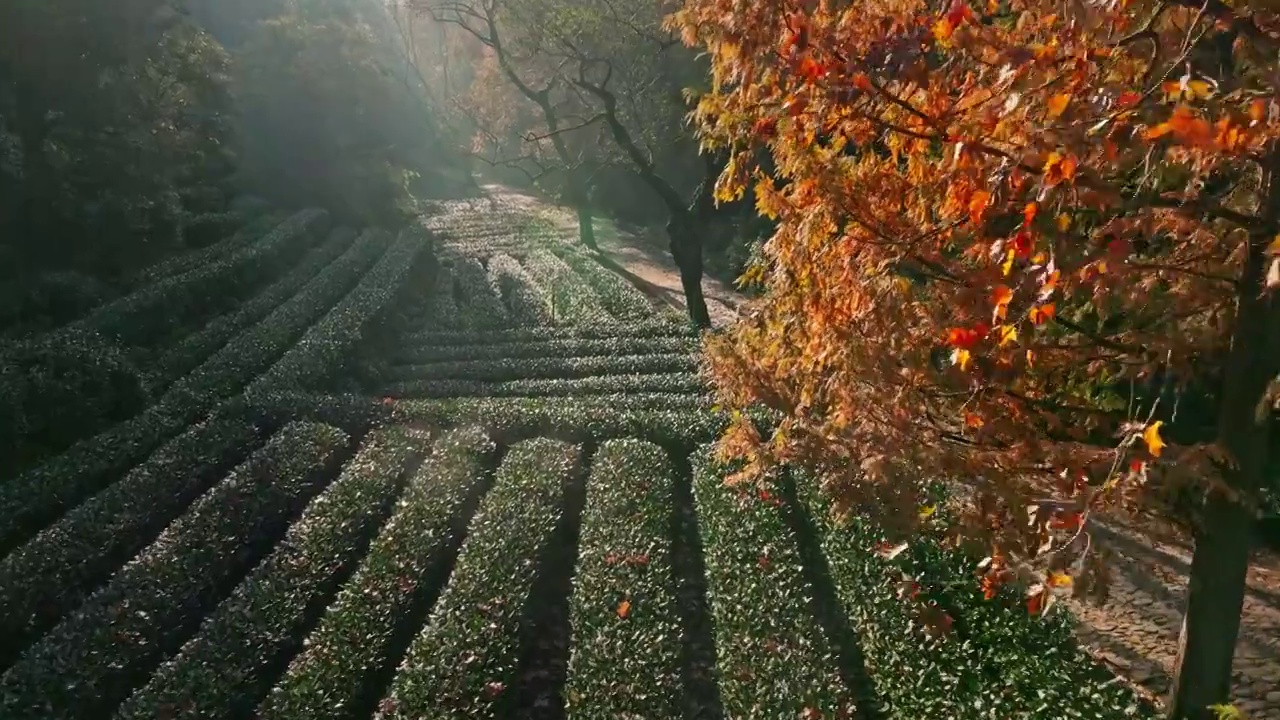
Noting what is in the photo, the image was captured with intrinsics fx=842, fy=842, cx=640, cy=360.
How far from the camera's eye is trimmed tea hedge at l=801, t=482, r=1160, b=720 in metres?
6.21

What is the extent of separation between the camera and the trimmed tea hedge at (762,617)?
22.4 feet

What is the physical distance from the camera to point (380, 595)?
8508mm

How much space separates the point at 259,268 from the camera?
80.6 ft

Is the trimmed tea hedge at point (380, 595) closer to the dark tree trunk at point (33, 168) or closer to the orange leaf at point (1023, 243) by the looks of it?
the orange leaf at point (1023, 243)

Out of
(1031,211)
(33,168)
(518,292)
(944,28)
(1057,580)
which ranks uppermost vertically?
(944,28)

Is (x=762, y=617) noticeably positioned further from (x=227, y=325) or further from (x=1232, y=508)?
(x=227, y=325)

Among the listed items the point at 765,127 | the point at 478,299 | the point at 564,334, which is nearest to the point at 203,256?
the point at 478,299

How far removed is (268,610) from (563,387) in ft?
27.0

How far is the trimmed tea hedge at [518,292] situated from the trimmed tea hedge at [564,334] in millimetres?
1606

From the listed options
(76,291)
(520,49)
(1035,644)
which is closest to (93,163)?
(76,291)

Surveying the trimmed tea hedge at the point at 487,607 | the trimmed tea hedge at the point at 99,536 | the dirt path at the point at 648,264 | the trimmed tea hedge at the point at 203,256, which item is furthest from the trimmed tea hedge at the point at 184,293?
the dirt path at the point at 648,264

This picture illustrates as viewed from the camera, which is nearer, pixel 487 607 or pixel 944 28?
pixel 944 28

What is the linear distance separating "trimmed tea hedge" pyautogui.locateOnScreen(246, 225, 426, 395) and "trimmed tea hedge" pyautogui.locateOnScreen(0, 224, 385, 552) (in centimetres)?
57

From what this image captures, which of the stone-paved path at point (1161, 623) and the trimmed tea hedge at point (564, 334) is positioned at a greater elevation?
the trimmed tea hedge at point (564, 334)
